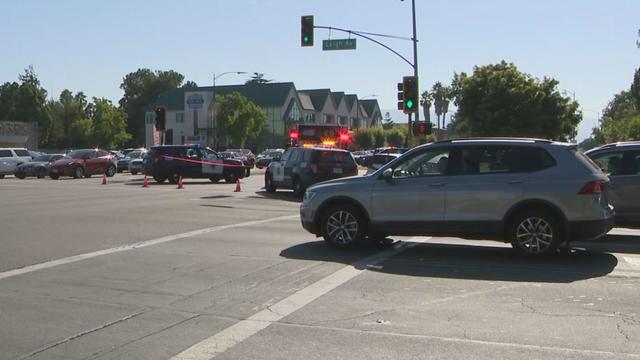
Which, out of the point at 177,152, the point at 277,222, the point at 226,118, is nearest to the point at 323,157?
the point at 277,222

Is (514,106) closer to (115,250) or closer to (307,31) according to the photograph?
(307,31)

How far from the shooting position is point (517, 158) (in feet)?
32.4

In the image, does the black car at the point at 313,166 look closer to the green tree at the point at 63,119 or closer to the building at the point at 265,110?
the building at the point at 265,110

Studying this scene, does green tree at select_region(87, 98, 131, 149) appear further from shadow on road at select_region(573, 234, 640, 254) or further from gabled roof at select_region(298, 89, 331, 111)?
shadow on road at select_region(573, 234, 640, 254)

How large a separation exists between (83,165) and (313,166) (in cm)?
1935

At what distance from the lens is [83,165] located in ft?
120

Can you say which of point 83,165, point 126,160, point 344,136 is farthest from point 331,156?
point 126,160

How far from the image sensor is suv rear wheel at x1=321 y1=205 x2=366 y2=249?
10.6 meters

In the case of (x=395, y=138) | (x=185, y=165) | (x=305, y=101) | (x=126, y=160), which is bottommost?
(x=185, y=165)

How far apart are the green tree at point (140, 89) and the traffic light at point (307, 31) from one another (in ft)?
377

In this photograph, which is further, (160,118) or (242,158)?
(242,158)

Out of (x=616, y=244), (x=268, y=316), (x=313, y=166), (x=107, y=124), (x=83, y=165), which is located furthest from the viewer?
(x=107, y=124)

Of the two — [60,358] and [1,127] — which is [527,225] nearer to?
[60,358]

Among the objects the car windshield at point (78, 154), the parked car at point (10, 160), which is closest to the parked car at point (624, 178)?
the car windshield at point (78, 154)
